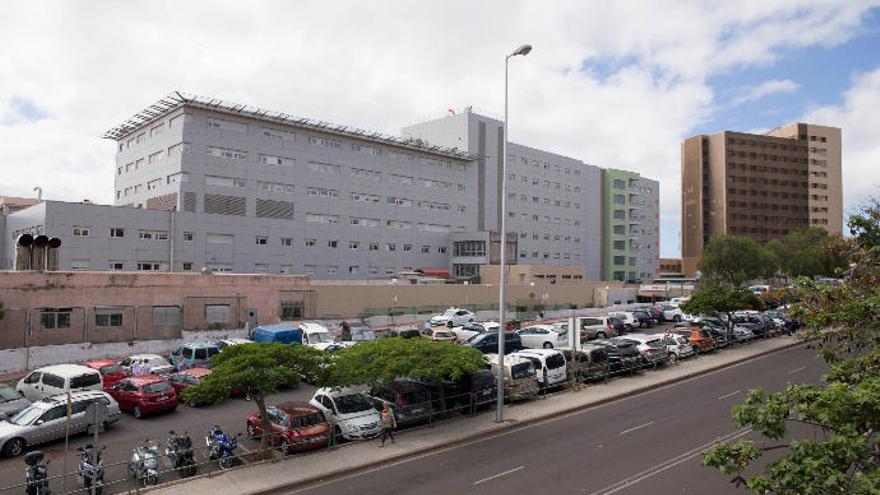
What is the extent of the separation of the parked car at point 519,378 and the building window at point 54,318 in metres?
24.9

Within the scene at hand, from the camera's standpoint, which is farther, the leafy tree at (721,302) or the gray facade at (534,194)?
the gray facade at (534,194)

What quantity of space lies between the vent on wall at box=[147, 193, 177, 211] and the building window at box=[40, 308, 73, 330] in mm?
25482

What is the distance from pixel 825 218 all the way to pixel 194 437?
152066 millimetres

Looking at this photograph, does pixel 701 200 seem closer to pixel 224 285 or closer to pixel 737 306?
pixel 737 306

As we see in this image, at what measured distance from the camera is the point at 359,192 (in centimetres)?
7194

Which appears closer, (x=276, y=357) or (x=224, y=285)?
(x=276, y=357)

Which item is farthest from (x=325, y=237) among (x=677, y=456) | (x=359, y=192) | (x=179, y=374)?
Answer: (x=677, y=456)

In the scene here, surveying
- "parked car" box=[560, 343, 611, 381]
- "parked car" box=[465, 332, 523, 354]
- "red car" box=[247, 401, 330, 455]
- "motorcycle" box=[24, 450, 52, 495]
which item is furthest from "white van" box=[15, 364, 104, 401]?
"parked car" box=[560, 343, 611, 381]

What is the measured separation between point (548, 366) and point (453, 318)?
2473 cm

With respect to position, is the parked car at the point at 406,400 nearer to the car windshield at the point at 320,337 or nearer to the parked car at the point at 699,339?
the car windshield at the point at 320,337

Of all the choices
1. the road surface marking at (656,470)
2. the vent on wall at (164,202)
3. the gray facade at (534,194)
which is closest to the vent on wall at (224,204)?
the vent on wall at (164,202)

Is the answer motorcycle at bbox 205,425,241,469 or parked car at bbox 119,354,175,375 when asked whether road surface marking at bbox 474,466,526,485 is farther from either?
parked car at bbox 119,354,175,375

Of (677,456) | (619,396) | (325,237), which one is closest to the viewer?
(677,456)

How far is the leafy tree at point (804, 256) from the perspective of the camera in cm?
7212
